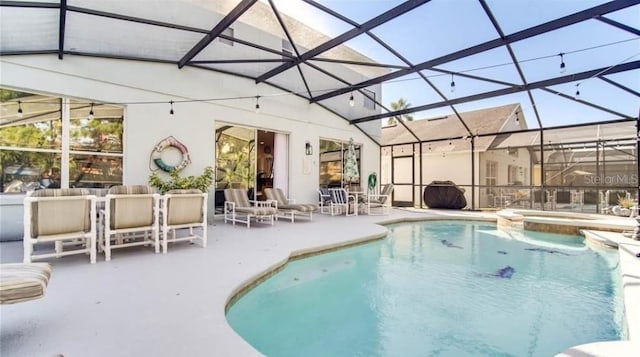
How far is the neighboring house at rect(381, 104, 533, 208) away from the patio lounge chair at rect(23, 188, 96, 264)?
11434mm

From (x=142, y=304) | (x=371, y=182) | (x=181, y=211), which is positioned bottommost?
(x=142, y=304)

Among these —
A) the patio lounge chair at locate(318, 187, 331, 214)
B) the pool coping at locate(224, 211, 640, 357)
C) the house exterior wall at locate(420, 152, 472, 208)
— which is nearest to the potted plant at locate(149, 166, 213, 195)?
the pool coping at locate(224, 211, 640, 357)

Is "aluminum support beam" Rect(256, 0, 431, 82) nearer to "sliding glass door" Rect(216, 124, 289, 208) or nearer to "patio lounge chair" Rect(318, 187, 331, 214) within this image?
"sliding glass door" Rect(216, 124, 289, 208)

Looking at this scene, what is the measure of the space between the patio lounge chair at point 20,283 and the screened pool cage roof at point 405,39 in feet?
14.4

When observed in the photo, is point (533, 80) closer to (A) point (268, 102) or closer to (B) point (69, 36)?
(A) point (268, 102)

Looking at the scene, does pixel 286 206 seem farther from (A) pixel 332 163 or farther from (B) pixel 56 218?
(B) pixel 56 218

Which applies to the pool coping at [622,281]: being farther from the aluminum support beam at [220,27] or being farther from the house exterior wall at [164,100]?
the house exterior wall at [164,100]

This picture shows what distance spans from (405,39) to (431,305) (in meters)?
5.39

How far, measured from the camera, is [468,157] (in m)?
13.9

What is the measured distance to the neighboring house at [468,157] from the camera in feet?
41.6

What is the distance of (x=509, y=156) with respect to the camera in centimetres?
1361

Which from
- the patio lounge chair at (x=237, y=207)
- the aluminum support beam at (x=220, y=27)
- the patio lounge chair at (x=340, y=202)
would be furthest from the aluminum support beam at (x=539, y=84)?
the aluminum support beam at (x=220, y=27)

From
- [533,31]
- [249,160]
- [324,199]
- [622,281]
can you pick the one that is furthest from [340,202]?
[622,281]

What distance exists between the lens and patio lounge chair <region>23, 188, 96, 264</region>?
11.3 feet
